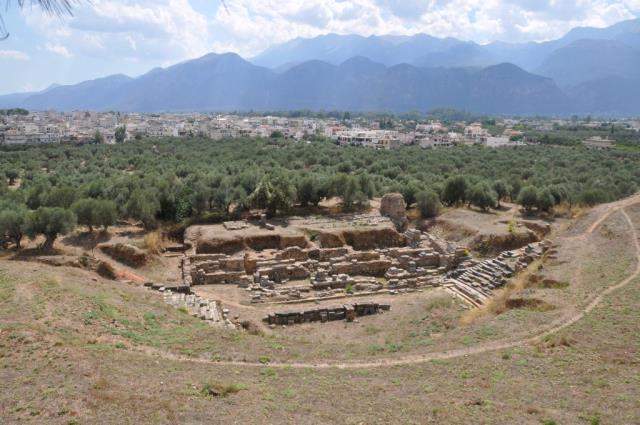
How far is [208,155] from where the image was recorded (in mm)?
71312

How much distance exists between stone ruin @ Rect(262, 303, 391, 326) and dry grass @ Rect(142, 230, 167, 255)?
1134cm

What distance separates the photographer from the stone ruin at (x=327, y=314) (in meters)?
22.6

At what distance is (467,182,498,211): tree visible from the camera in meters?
40.7

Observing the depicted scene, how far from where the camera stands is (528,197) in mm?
40219

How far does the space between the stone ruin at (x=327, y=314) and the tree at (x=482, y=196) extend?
20084 mm

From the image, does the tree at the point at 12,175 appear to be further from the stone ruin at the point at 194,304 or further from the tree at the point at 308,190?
the stone ruin at the point at 194,304

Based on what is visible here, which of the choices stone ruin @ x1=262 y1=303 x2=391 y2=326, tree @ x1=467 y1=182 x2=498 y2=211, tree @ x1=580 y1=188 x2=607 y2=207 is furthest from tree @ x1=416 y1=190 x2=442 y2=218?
stone ruin @ x1=262 y1=303 x2=391 y2=326

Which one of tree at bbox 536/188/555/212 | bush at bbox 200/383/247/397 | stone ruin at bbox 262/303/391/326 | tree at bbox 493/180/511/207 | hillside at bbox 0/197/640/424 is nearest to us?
hillside at bbox 0/197/640/424

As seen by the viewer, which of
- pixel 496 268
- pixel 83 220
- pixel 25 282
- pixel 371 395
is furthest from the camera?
pixel 83 220

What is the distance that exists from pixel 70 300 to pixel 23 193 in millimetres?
23480

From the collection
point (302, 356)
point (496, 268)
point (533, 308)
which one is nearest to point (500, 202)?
point (496, 268)

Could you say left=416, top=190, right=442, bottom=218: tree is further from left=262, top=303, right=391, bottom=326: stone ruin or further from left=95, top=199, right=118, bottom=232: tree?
left=95, top=199, right=118, bottom=232: tree

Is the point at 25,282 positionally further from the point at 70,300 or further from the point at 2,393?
the point at 2,393

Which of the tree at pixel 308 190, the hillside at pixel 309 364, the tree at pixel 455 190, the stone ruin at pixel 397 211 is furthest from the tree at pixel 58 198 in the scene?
the tree at pixel 455 190
